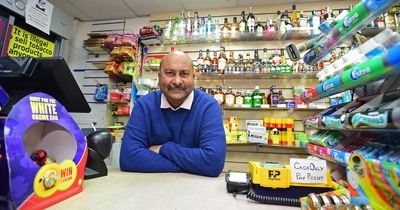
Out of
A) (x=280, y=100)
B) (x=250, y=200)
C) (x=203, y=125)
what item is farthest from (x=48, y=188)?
(x=280, y=100)

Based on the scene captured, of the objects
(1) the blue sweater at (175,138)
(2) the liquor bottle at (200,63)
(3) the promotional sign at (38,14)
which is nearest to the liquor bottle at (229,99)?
(2) the liquor bottle at (200,63)

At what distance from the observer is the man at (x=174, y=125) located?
3.64 ft

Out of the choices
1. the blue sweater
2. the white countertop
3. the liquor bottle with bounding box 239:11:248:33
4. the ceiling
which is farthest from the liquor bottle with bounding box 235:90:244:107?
the white countertop

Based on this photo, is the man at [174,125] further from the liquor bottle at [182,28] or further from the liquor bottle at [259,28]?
the liquor bottle at [259,28]

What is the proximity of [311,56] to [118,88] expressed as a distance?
3.05m

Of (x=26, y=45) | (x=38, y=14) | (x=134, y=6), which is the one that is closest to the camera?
(x=38, y=14)

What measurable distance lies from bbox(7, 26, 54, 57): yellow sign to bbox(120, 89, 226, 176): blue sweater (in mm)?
2326

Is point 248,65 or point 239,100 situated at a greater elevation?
point 248,65

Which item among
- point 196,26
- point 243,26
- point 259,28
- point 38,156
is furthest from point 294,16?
point 38,156

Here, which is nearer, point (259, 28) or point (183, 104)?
point (183, 104)

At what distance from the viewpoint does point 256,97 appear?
2.65 m

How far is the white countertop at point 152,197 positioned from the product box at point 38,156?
0.05 m

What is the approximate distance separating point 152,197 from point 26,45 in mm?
3200

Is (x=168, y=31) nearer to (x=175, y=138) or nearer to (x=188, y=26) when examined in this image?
(x=188, y=26)
